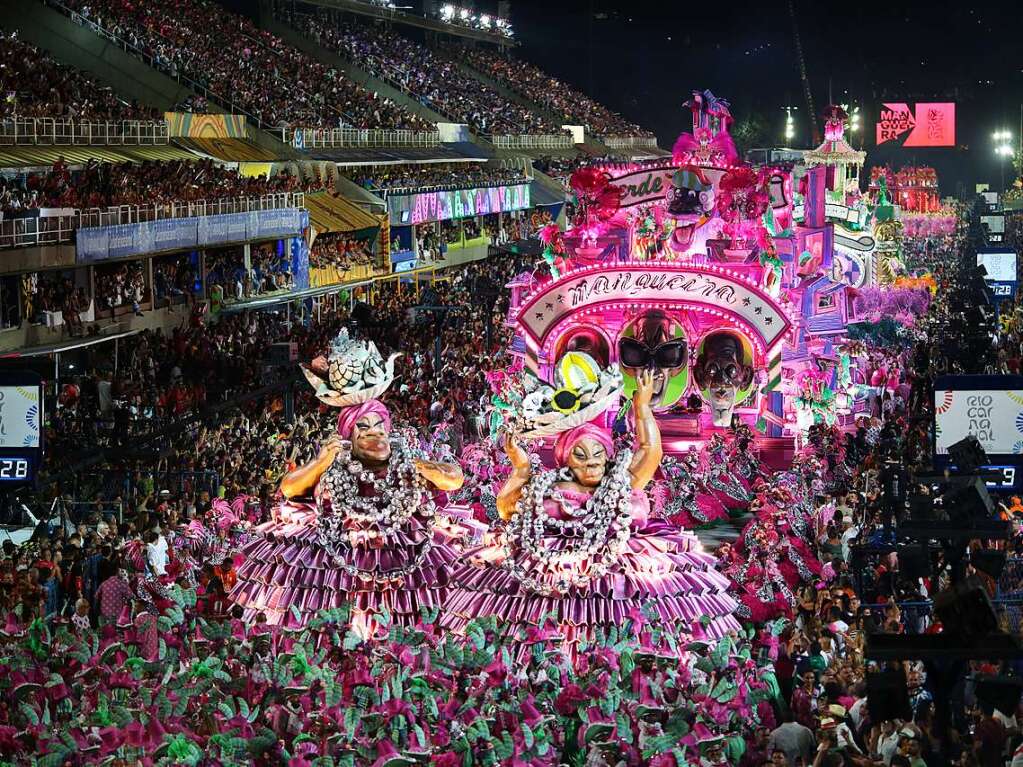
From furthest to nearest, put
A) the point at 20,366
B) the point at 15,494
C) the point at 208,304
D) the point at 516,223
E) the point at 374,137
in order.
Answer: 1. the point at 516,223
2. the point at 374,137
3. the point at 208,304
4. the point at 20,366
5. the point at 15,494

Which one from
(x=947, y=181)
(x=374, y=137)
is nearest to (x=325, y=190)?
(x=374, y=137)

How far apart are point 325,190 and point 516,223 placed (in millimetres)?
19612

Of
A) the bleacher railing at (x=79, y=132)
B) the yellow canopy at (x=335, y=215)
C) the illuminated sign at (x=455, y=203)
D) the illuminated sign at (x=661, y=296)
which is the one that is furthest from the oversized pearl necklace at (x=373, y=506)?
the illuminated sign at (x=455, y=203)

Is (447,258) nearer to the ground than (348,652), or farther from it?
farther from it

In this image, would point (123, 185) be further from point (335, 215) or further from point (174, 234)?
point (335, 215)

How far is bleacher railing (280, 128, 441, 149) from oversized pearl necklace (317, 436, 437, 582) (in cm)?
2783

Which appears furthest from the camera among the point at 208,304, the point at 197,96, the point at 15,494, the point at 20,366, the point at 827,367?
the point at 197,96

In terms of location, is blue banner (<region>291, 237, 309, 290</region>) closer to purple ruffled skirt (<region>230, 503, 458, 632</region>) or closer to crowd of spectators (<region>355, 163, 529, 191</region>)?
crowd of spectators (<region>355, 163, 529, 191</region>)

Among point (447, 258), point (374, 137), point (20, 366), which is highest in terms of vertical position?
point (374, 137)

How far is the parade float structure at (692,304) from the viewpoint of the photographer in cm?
2281

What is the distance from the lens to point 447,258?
1922 inches

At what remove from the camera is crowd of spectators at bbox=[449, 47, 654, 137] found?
75131mm

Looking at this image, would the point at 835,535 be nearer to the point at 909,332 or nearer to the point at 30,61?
the point at 909,332

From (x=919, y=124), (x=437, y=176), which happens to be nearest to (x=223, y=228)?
(x=437, y=176)
